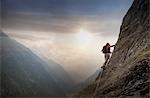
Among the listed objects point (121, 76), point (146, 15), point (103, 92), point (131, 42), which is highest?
point (146, 15)

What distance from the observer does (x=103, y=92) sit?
30.6 meters

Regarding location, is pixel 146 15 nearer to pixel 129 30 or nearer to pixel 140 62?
pixel 129 30

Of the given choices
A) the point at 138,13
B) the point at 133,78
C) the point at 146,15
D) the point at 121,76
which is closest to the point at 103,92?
the point at 121,76

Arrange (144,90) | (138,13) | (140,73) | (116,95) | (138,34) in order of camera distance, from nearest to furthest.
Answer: (144,90)
(140,73)
(116,95)
(138,34)
(138,13)

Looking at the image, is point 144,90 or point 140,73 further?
point 140,73

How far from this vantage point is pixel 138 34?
34.6 metres

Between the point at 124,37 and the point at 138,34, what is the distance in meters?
5.82

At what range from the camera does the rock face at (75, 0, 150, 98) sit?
24750 millimetres

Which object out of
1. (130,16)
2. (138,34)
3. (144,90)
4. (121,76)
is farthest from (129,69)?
(130,16)

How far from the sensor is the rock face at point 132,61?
2475cm

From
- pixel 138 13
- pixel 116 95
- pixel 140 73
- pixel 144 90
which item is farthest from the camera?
pixel 138 13

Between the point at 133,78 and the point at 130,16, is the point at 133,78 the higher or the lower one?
the lower one

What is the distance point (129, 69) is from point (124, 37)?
45.4ft

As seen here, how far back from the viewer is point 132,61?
28500mm
